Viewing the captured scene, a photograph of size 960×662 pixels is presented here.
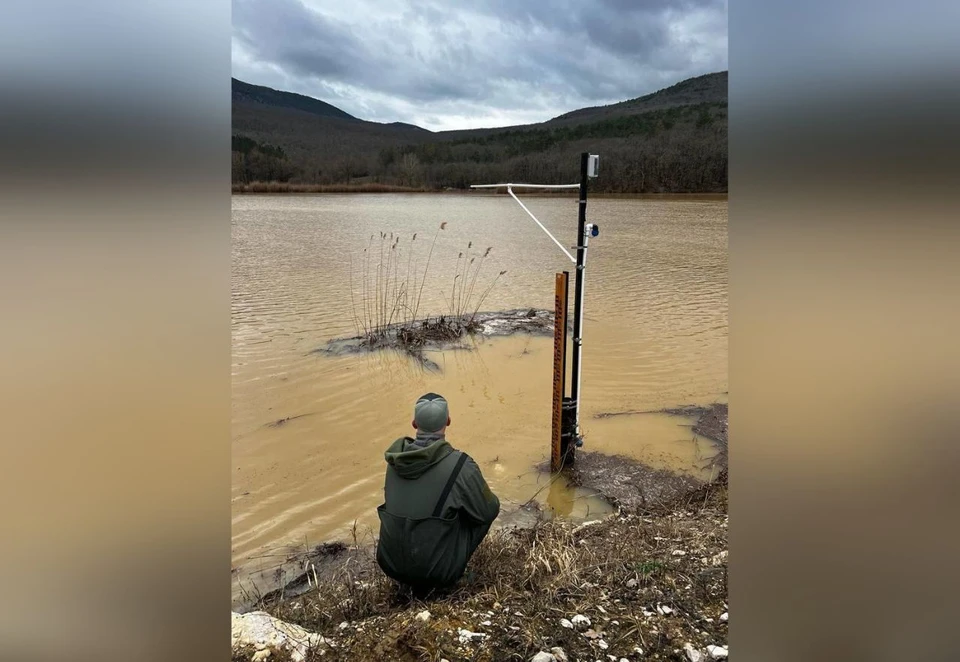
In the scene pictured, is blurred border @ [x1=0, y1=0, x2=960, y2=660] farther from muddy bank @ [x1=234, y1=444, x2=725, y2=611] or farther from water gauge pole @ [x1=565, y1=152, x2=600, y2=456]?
water gauge pole @ [x1=565, y1=152, x2=600, y2=456]

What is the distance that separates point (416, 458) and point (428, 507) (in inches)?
9.7

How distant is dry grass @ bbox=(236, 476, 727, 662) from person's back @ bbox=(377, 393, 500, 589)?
164 millimetres

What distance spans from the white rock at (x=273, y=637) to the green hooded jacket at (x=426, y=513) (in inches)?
21.4

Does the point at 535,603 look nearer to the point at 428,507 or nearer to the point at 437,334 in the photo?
the point at 428,507

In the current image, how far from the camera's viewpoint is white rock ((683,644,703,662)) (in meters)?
2.29
